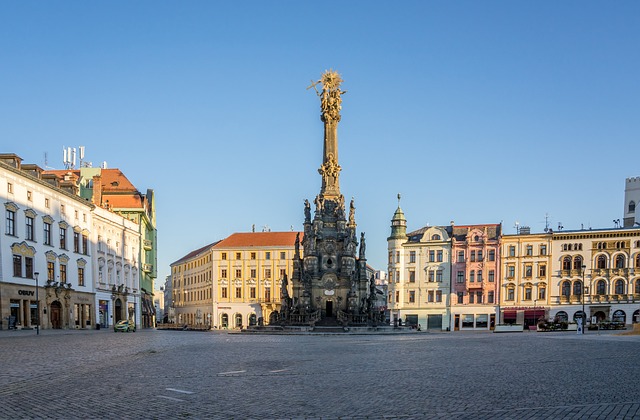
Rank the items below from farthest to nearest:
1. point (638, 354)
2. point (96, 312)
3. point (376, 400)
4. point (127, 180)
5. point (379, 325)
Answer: point (127, 180) → point (96, 312) → point (379, 325) → point (638, 354) → point (376, 400)

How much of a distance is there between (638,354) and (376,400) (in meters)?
15.0

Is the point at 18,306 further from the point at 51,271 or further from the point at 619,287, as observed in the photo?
the point at 619,287

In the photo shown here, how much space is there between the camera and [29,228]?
1946 inches

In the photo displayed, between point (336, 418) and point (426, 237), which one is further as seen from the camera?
point (426, 237)

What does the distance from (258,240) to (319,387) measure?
3372 inches

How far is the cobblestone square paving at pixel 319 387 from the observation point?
1042 cm

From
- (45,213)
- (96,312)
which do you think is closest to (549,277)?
(96,312)

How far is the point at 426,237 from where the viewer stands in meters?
85.2

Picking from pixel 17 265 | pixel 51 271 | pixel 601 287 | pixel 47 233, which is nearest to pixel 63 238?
pixel 47 233

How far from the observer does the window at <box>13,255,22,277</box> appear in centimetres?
4678

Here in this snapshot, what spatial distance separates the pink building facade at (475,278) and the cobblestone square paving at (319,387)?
61.6 m

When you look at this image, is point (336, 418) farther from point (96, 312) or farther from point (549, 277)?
point (549, 277)

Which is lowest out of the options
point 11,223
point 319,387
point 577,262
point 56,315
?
point 56,315

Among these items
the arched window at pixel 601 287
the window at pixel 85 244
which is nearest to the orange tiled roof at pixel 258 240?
the window at pixel 85 244
